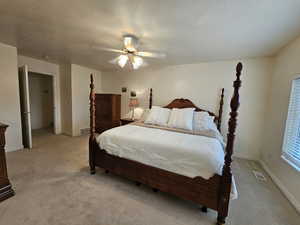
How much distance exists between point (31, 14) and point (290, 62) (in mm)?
3853

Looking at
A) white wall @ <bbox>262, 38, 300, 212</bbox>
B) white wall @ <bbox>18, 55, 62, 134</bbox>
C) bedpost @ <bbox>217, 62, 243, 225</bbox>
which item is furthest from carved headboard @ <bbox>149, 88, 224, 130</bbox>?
white wall @ <bbox>18, 55, 62, 134</bbox>

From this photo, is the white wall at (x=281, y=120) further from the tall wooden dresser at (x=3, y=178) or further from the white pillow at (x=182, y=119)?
the tall wooden dresser at (x=3, y=178)

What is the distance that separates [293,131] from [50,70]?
19.3ft

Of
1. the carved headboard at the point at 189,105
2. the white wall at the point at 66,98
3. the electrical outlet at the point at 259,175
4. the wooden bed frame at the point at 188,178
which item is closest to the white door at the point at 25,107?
the white wall at the point at 66,98

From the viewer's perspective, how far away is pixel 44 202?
1729mm

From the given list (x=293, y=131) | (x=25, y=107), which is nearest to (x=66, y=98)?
(x=25, y=107)

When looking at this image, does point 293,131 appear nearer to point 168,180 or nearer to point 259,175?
point 259,175

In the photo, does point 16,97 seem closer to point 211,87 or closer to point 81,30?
point 81,30

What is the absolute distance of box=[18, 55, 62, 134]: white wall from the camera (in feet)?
12.0

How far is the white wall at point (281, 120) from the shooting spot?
196 cm

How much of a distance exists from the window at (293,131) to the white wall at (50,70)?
5718mm

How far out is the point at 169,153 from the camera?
5.89 feet

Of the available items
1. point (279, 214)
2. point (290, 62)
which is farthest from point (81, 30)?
point (279, 214)

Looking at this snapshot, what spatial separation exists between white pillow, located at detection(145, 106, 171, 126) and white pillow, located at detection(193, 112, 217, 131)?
65 centimetres
